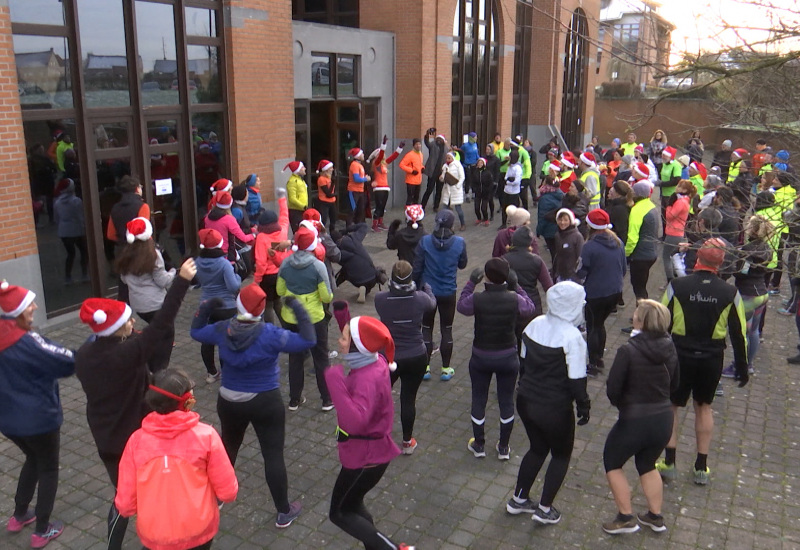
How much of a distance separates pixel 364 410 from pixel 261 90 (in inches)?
375

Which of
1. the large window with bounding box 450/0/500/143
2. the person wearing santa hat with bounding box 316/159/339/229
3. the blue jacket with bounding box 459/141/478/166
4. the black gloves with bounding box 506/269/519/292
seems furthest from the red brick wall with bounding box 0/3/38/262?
the large window with bounding box 450/0/500/143

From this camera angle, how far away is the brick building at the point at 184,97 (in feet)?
28.8

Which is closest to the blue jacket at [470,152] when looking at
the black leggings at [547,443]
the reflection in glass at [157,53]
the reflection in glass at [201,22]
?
the reflection in glass at [201,22]

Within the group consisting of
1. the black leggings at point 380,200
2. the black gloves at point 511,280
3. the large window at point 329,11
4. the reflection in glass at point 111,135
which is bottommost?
the black leggings at point 380,200

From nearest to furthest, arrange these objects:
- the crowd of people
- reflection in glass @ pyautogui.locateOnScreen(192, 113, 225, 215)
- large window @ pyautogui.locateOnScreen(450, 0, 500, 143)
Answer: the crowd of people, reflection in glass @ pyautogui.locateOnScreen(192, 113, 225, 215), large window @ pyautogui.locateOnScreen(450, 0, 500, 143)

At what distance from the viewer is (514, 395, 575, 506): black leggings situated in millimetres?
4840

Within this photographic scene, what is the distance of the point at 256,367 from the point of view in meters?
4.73

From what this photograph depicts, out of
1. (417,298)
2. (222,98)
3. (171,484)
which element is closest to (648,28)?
(417,298)

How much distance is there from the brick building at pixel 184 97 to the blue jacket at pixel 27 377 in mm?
3954

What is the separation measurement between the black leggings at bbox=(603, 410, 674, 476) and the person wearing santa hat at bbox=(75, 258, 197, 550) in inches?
123

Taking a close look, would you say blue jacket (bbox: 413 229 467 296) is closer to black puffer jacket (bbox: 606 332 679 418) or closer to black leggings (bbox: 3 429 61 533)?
black puffer jacket (bbox: 606 332 679 418)

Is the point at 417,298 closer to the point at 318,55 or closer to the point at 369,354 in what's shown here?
the point at 369,354

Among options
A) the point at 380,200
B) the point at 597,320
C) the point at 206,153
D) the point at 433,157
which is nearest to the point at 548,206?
the point at 597,320

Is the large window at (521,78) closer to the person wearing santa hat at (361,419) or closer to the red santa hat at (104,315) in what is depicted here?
the person wearing santa hat at (361,419)
